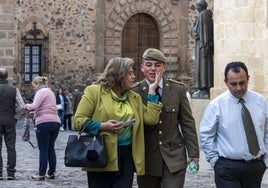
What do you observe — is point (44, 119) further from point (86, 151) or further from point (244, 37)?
point (86, 151)

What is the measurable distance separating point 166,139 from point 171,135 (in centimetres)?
5

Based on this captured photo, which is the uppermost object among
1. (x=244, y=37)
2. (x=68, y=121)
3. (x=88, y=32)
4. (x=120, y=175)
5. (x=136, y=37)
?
(x=88, y=32)

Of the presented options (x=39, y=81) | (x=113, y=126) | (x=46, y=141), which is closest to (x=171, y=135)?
(x=113, y=126)

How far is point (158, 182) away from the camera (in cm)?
734

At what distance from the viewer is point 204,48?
16.6 m

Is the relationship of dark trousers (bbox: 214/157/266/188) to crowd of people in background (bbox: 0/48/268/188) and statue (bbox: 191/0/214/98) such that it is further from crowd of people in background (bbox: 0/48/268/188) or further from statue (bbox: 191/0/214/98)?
statue (bbox: 191/0/214/98)

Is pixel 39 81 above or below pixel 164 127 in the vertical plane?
above

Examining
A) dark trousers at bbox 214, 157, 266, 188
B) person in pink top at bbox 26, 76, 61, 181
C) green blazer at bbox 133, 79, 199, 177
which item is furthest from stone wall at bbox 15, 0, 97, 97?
dark trousers at bbox 214, 157, 266, 188

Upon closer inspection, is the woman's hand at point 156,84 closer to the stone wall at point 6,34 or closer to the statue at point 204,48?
the statue at point 204,48

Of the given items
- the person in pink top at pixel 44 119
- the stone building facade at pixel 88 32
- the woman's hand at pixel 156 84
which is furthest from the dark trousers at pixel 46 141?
the stone building facade at pixel 88 32

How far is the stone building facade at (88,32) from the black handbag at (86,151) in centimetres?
2619

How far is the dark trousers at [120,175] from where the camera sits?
6.96 m

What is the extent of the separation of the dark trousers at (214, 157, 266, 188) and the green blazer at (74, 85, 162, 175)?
671 mm

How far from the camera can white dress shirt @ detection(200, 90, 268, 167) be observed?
671 centimetres
